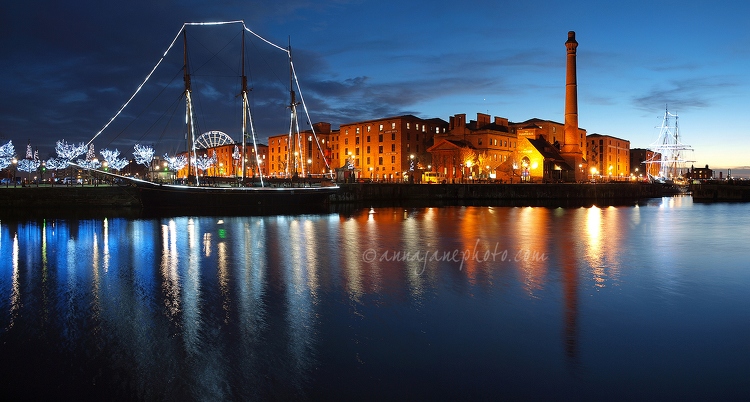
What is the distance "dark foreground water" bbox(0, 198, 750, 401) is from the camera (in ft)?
26.0

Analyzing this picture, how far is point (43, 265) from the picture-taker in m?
18.6

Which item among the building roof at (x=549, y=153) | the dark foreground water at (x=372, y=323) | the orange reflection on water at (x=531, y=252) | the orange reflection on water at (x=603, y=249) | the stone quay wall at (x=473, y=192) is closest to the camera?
the dark foreground water at (x=372, y=323)

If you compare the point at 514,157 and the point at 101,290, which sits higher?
the point at 514,157

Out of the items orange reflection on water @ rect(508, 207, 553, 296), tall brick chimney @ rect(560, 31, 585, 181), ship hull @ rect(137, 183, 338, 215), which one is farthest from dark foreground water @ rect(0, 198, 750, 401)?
tall brick chimney @ rect(560, 31, 585, 181)

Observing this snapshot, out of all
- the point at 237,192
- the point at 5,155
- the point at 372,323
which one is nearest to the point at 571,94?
the point at 237,192

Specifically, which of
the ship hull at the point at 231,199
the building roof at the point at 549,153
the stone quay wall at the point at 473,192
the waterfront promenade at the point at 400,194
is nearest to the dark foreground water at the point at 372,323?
the ship hull at the point at 231,199

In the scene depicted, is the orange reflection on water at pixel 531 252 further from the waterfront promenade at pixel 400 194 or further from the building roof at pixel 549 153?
the building roof at pixel 549 153

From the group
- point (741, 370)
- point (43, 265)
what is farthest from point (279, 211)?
point (741, 370)

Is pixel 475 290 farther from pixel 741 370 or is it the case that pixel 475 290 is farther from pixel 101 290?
pixel 101 290

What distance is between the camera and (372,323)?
11.0m

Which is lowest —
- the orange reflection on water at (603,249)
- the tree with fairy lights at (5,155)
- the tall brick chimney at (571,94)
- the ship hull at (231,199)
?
the orange reflection on water at (603,249)

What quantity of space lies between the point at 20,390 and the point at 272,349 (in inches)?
159

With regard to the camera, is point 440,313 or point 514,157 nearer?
point 440,313

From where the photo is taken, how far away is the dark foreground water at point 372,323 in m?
7.92
